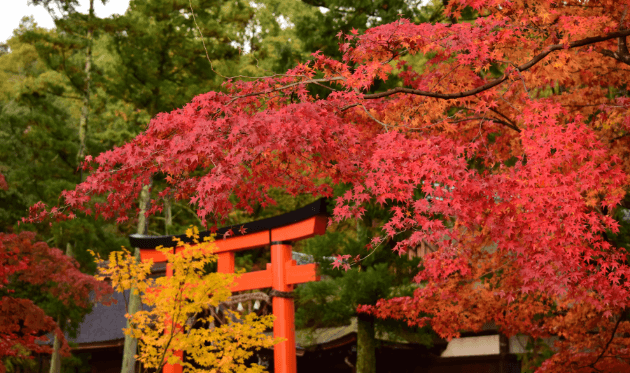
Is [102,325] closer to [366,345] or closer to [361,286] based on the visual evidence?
[366,345]

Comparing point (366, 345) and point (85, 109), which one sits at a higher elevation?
point (85, 109)

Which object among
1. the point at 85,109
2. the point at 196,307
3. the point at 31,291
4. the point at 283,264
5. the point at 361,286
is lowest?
the point at 196,307

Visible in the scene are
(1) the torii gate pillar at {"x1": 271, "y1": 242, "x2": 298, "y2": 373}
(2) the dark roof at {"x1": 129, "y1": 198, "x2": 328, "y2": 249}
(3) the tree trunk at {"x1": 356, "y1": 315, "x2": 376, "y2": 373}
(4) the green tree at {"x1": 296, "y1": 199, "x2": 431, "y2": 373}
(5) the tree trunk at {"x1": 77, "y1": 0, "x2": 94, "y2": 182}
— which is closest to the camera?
(2) the dark roof at {"x1": 129, "y1": 198, "x2": 328, "y2": 249}

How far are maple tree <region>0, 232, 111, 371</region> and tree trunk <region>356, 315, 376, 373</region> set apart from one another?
247 inches

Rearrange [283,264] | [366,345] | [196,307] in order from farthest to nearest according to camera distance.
Answer: [366,345], [283,264], [196,307]

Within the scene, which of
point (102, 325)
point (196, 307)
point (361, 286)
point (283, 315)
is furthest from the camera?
point (102, 325)

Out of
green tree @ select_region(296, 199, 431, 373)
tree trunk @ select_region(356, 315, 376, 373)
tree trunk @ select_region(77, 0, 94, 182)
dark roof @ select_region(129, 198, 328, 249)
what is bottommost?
tree trunk @ select_region(356, 315, 376, 373)

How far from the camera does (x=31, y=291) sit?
1545 centimetres

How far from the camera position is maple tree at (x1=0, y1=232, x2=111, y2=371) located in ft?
31.7

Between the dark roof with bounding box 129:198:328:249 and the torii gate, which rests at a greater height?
the dark roof with bounding box 129:198:328:249

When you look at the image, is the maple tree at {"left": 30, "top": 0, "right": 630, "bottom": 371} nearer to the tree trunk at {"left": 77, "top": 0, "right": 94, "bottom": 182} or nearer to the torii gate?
the torii gate

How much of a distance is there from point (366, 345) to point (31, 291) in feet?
35.2

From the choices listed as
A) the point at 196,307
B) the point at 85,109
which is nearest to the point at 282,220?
the point at 196,307

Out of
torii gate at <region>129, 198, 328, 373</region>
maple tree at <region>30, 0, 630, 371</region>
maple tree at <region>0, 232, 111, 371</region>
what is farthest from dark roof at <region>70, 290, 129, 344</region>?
maple tree at <region>30, 0, 630, 371</region>
